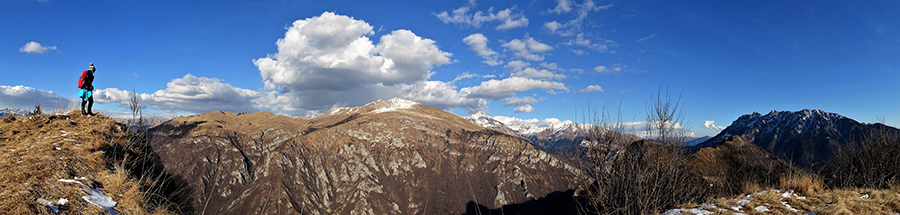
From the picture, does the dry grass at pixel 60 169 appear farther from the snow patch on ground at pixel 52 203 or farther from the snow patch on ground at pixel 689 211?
the snow patch on ground at pixel 689 211

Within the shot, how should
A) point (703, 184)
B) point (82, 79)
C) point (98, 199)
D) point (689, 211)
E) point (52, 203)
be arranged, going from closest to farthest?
1. point (52, 203)
2. point (98, 199)
3. point (689, 211)
4. point (703, 184)
5. point (82, 79)

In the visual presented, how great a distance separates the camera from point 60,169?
25.6ft

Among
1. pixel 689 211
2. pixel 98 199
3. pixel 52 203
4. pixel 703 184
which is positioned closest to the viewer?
pixel 52 203

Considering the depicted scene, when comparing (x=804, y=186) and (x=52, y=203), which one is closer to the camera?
(x=52, y=203)

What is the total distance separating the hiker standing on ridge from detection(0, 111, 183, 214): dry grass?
12.3 feet

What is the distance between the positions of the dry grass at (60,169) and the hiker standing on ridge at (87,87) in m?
3.76

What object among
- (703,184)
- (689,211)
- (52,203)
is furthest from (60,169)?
(703,184)

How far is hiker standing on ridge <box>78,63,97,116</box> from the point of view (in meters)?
16.4

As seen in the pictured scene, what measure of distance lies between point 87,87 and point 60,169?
13.0 metres

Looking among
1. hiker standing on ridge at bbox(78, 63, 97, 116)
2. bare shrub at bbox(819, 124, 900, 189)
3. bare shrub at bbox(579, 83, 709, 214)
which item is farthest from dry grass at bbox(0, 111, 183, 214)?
bare shrub at bbox(819, 124, 900, 189)

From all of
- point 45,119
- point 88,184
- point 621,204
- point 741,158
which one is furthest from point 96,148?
point 741,158

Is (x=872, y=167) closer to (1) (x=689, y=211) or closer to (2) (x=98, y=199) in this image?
(1) (x=689, y=211)

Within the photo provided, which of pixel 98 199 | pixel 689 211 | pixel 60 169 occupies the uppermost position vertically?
pixel 60 169

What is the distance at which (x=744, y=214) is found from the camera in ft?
31.2
